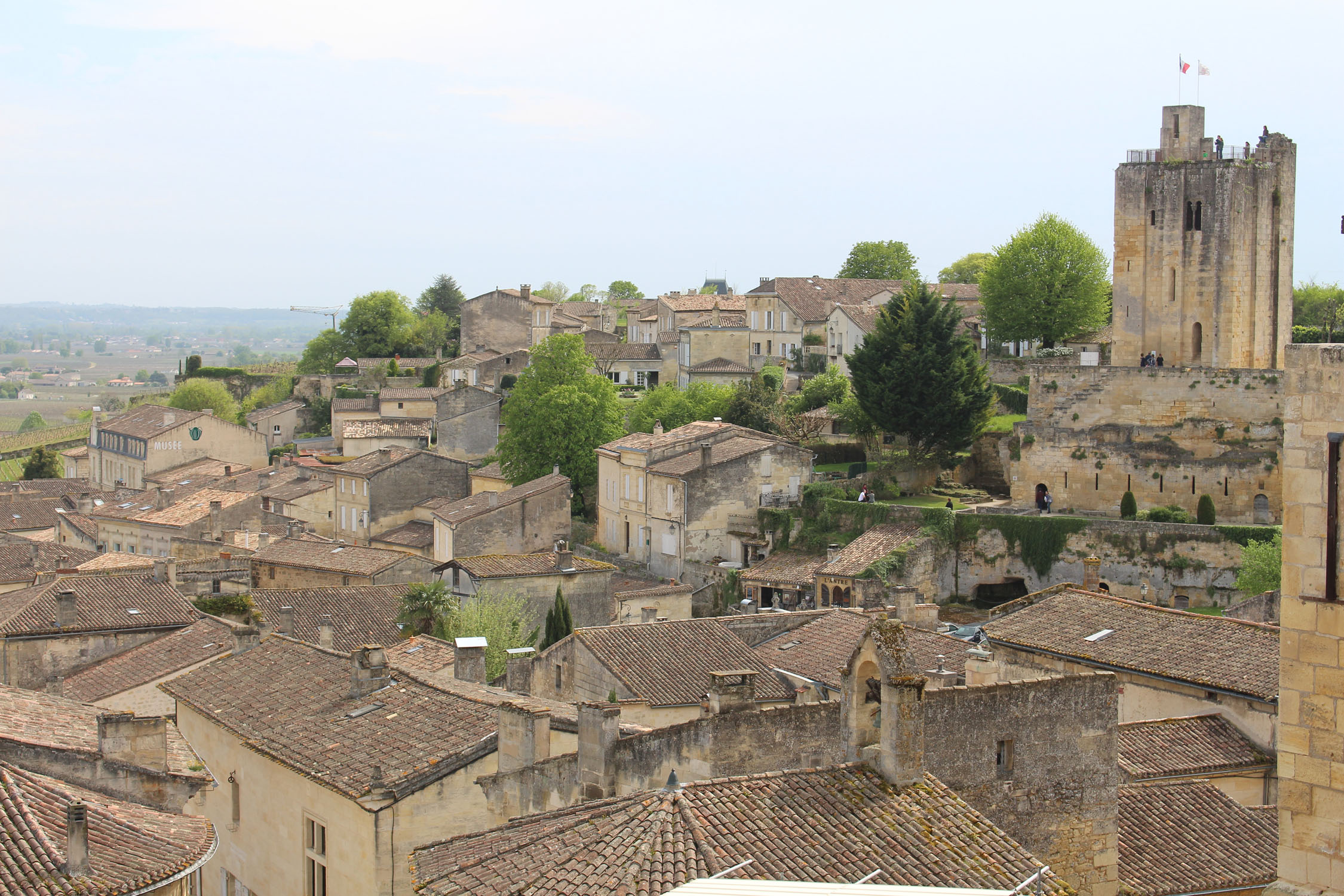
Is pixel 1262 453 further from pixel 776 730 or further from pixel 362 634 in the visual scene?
pixel 776 730

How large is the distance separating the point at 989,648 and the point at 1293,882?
16783 millimetres

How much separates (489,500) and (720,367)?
26397 millimetres

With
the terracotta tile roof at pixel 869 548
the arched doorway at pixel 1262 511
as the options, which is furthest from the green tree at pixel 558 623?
the arched doorway at pixel 1262 511

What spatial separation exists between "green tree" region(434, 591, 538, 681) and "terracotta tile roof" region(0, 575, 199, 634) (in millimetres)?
6203

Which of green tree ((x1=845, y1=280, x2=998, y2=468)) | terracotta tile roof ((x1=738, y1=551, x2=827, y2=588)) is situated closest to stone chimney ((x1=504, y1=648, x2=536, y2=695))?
terracotta tile roof ((x1=738, y1=551, x2=827, y2=588))

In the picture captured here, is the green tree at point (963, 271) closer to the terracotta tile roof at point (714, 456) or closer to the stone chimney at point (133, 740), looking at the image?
the terracotta tile roof at point (714, 456)

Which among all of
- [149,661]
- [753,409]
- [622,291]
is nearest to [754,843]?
[149,661]

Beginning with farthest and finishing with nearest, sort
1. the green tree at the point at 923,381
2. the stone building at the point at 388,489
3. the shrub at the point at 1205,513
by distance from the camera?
1. the stone building at the point at 388,489
2. the green tree at the point at 923,381
3. the shrub at the point at 1205,513

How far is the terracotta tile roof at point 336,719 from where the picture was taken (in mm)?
18344

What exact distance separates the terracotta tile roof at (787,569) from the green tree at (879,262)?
4827cm

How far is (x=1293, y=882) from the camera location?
895cm

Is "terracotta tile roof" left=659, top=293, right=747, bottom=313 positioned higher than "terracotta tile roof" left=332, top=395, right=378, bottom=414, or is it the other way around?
"terracotta tile roof" left=659, top=293, right=747, bottom=313

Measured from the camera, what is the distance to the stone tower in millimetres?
47031

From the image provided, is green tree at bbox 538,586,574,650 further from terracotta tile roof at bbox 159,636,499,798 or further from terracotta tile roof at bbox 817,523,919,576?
terracotta tile roof at bbox 159,636,499,798
